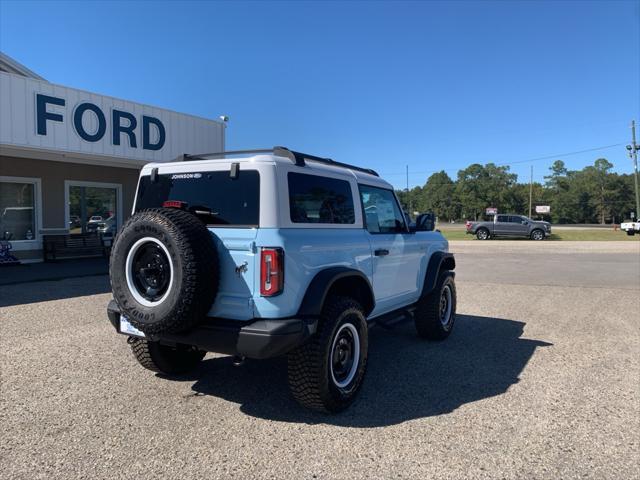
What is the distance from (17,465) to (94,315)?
4.56 metres

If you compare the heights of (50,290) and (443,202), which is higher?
(443,202)

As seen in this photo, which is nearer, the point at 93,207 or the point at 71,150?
the point at 71,150

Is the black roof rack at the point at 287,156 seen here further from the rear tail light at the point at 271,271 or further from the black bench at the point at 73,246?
the black bench at the point at 73,246

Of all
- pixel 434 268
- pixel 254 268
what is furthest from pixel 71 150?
pixel 254 268

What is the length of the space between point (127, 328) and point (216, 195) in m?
1.33

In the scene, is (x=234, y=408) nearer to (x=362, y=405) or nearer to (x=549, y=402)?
(x=362, y=405)

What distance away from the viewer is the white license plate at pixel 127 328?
12.3 ft

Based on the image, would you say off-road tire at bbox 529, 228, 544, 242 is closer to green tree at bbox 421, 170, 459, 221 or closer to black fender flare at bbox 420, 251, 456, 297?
black fender flare at bbox 420, 251, 456, 297

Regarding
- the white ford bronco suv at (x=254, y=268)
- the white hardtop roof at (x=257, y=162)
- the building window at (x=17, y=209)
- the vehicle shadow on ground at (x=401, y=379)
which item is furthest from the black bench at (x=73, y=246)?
the white hardtop roof at (x=257, y=162)

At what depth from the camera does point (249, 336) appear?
3273 mm

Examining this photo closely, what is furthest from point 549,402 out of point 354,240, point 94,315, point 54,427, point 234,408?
point 94,315

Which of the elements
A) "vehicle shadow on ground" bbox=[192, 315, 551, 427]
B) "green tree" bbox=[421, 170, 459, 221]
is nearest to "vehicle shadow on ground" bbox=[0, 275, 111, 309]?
"vehicle shadow on ground" bbox=[192, 315, 551, 427]

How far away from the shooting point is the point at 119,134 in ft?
44.4

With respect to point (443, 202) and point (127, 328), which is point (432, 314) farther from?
point (443, 202)
